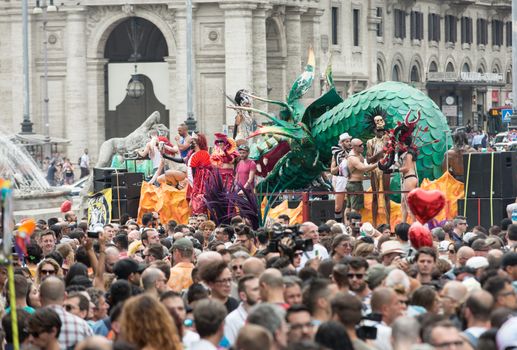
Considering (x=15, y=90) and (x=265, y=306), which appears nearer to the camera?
(x=265, y=306)

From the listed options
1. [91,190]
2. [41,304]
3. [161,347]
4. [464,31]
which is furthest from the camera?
[464,31]

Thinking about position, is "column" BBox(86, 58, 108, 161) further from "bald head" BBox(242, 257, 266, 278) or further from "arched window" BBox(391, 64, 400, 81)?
"bald head" BBox(242, 257, 266, 278)

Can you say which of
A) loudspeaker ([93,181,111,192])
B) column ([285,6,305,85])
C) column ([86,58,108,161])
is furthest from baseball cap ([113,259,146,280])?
column ([285,6,305,85])

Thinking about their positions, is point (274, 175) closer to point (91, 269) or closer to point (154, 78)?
point (91, 269)

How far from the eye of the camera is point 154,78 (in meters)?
62.5

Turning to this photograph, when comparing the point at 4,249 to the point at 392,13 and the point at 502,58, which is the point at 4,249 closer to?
the point at 392,13

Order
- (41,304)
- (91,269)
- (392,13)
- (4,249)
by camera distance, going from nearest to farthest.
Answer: (4,249) < (41,304) < (91,269) < (392,13)

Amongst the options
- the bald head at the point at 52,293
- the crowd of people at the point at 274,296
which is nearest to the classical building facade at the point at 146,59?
the crowd of people at the point at 274,296

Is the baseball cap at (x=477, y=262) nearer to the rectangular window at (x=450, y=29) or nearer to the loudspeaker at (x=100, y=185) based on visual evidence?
the loudspeaker at (x=100, y=185)

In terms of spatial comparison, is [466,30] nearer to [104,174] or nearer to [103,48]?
[103,48]

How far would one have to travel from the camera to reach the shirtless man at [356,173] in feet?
91.0

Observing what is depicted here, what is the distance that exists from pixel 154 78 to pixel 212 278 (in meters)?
48.0

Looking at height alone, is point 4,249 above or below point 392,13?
below

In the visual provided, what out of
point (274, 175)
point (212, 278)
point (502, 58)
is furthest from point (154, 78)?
point (212, 278)
